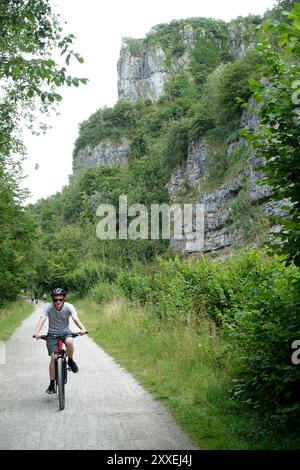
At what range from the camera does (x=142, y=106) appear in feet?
500

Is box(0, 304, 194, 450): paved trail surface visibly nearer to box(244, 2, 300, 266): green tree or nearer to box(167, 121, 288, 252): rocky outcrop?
box(244, 2, 300, 266): green tree

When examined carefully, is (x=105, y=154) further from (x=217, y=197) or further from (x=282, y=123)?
(x=282, y=123)

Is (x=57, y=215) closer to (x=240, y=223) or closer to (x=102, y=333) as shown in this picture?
(x=240, y=223)

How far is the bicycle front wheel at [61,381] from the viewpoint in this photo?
734 centimetres

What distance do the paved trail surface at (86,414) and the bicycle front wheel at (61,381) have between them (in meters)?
0.16

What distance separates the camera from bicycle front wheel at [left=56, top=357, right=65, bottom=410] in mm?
7336

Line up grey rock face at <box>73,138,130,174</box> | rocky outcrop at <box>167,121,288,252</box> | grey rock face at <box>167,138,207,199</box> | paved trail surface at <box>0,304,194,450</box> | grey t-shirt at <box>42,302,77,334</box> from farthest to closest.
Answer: grey rock face at <box>73,138,130,174</box>, grey rock face at <box>167,138,207,199</box>, rocky outcrop at <box>167,121,288,252</box>, grey t-shirt at <box>42,302,77,334</box>, paved trail surface at <box>0,304,194,450</box>

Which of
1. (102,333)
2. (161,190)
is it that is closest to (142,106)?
(161,190)

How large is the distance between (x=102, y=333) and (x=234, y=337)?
1063cm

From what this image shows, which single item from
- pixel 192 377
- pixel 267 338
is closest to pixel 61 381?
pixel 192 377

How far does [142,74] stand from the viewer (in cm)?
17112

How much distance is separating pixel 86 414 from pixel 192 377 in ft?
7.30

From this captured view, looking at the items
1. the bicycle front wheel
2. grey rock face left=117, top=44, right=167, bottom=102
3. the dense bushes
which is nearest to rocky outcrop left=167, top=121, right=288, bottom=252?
the dense bushes

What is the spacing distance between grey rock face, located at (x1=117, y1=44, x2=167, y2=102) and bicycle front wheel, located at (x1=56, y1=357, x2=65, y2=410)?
163 metres
